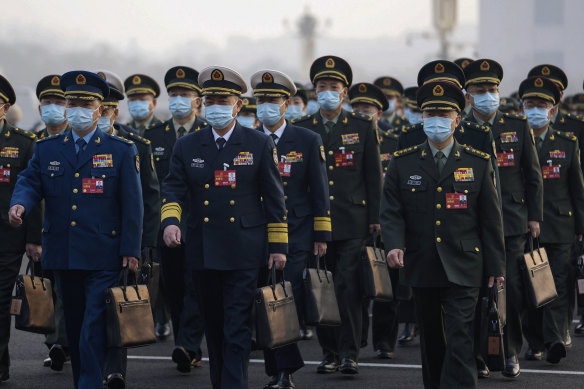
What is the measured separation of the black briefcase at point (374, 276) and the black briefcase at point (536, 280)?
116cm

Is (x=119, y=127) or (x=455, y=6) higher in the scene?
(x=455, y=6)

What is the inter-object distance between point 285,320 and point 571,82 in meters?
66.2

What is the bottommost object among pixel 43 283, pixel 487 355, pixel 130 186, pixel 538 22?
pixel 487 355

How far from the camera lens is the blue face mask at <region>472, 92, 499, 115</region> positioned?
10195mm

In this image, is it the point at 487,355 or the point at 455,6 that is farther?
the point at 455,6

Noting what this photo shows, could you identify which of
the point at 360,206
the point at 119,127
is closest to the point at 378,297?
the point at 360,206

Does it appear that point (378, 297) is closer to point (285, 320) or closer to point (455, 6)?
point (285, 320)

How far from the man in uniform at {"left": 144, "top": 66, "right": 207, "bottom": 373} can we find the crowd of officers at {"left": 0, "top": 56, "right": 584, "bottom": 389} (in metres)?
0.02

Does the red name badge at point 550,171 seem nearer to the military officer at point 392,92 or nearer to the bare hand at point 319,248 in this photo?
the bare hand at point 319,248

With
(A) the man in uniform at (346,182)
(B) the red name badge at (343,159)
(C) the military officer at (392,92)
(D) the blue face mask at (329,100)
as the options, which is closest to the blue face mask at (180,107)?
(A) the man in uniform at (346,182)

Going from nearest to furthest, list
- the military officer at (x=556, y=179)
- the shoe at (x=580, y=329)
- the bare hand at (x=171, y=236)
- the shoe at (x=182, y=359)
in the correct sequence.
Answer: the bare hand at (x=171, y=236) < the shoe at (x=182, y=359) < the military officer at (x=556, y=179) < the shoe at (x=580, y=329)

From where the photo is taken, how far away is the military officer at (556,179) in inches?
440

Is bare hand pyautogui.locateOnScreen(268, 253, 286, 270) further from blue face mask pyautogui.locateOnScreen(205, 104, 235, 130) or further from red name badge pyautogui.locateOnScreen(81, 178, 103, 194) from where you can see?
red name badge pyautogui.locateOnScreen(81, 178, 103, 194)

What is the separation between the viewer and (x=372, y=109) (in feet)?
41.6
